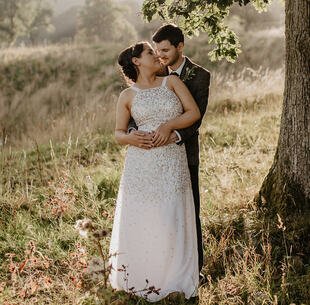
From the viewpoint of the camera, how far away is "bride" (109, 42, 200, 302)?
412cm

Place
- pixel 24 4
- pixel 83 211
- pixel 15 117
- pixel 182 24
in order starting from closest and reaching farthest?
pixel 182 24
pixel 83 211
pixel 15 117
pixel 24 4

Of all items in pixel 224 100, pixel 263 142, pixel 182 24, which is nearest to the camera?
pixel 182 24

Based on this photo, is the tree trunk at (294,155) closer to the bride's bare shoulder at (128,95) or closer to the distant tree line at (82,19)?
the bride's bare shoulder at (128,95)

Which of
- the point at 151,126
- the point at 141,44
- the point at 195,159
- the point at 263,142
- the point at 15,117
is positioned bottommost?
the point at 15,117

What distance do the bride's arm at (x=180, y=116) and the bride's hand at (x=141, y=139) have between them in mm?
54

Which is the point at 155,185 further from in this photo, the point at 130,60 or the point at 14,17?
the point at 14,17

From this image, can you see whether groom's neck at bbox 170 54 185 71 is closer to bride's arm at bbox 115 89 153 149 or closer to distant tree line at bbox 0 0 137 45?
bride's arm at bbox 115 89 153 149

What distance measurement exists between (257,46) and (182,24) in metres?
19.0

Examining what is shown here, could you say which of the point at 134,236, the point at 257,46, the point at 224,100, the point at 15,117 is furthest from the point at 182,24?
the point at 257,46

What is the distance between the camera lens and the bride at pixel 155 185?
4121 mm

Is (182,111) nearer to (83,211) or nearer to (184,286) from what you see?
(184,286)

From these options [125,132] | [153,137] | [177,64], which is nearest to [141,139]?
[153,137]

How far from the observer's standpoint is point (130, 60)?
13.8ft

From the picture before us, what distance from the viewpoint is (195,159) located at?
442cm
